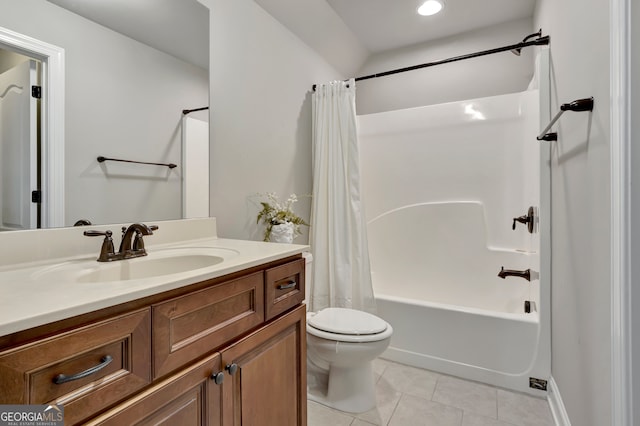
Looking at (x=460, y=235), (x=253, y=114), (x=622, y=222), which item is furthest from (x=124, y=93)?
(x=460, y=235)

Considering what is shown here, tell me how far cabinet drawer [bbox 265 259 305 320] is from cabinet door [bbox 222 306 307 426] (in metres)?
0.04

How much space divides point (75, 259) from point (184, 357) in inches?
22.8

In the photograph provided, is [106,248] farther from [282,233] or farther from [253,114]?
[253,114]

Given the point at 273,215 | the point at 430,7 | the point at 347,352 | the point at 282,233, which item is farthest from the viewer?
the point at 430,7

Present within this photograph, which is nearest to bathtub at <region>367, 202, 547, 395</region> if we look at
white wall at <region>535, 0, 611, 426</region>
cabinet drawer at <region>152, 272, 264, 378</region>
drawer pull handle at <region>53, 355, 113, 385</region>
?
white wall at <region>535, 0, 611, 426</region>

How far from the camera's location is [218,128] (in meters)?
1.58

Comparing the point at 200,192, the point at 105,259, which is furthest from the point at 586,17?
the point at 105,259

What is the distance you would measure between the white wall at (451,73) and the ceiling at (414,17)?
0.08 metres

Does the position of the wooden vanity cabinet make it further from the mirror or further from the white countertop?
the mirror

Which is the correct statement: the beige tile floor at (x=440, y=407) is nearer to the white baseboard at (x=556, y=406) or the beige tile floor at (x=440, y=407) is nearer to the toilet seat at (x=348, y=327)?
the white baseboard at (x=556, y=406)

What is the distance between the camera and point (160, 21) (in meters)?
1.32

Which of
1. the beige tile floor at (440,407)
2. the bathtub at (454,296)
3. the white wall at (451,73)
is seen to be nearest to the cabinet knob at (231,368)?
the beige tile floor at (440,407)

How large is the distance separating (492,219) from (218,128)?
2.04 m

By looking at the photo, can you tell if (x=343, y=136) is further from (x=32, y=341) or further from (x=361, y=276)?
(x=32, y=341)
